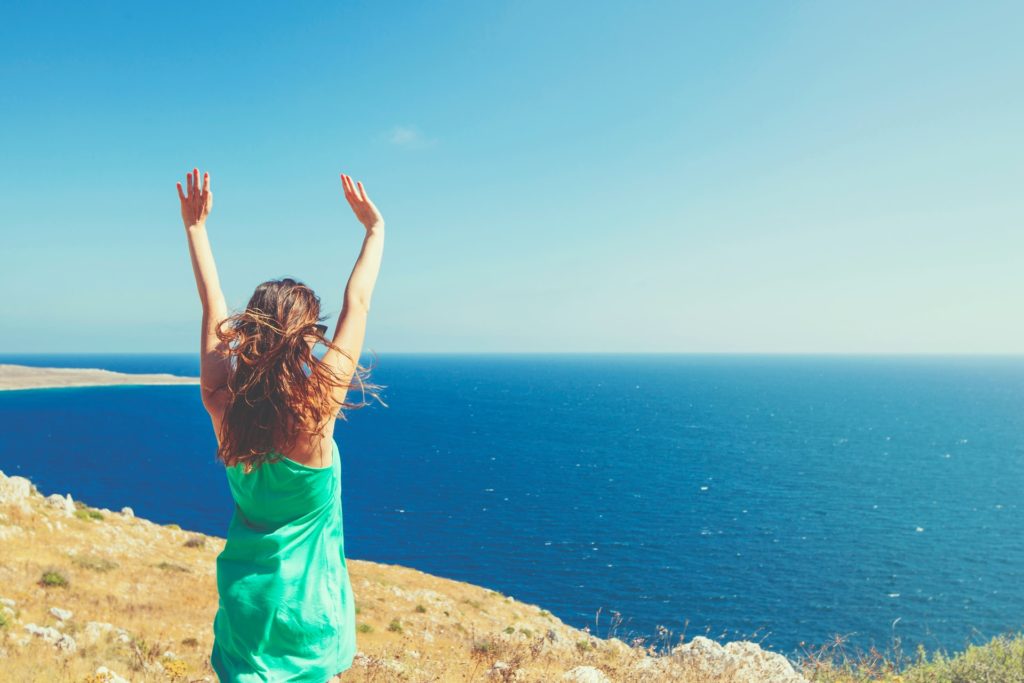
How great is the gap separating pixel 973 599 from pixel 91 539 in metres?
58.1

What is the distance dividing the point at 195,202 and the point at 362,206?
83cm

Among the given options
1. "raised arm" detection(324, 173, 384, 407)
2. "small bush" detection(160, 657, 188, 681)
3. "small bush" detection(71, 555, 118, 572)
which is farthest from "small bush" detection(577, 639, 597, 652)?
"small bush" detection(71, 555, 118, 572)

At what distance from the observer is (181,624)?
1502 cm

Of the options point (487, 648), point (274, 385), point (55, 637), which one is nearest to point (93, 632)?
point (55, 637)

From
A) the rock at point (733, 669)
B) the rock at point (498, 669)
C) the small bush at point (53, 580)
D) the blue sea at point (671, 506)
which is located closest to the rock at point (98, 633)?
the small bush at point (53, 580)

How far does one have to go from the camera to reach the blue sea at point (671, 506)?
149 feet

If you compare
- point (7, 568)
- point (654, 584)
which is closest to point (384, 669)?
point (7, 568)

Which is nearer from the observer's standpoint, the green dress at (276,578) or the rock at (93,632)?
the green dress at (276,578)

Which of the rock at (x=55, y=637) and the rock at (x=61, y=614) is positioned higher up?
the rock at (x=55, y=637)

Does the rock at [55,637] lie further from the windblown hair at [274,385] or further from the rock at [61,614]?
the windblown hair at [274,385]

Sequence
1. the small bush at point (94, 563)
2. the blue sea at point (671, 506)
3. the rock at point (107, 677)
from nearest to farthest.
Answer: the rock at point (107, 677) < the small bush at point (94, 563) < the blue sea at point (671, 506)

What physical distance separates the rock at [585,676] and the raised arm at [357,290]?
6876mm

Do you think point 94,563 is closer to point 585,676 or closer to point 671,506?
point 585,676

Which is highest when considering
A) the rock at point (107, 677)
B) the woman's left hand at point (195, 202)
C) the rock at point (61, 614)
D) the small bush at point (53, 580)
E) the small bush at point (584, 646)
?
the woman's left hand at point (195, 202)
